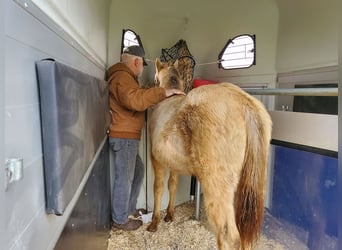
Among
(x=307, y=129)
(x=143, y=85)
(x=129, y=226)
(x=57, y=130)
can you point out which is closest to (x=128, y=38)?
(x=143, y=85)

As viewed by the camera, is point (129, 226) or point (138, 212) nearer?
point (129, 226)

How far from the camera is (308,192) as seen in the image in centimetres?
176

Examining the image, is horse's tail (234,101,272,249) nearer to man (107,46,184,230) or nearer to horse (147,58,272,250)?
horse (147,58,272,250)

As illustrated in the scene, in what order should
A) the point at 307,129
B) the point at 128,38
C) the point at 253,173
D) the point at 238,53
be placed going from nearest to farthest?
1. the point at 253,173
2. the point at 307,129
3. the point at 128,38
4. the point at 238,53

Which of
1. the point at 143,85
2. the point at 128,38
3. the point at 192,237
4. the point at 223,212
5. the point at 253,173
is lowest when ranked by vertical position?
the point at 192,237

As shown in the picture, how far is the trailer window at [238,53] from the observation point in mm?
2717

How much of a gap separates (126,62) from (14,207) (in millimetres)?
1931

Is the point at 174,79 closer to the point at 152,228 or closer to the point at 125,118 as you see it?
the point at 125,118

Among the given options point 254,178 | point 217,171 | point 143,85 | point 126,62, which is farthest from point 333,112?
point 143,85

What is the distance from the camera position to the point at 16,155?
46cm

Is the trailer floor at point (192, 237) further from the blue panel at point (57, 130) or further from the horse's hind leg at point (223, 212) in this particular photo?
the blue panel at point (57, 130)

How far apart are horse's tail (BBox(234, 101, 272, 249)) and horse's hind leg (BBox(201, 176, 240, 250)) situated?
0.04 m

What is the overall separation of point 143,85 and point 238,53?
38.2 inches

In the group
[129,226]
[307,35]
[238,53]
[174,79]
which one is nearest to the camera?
[307,35]
